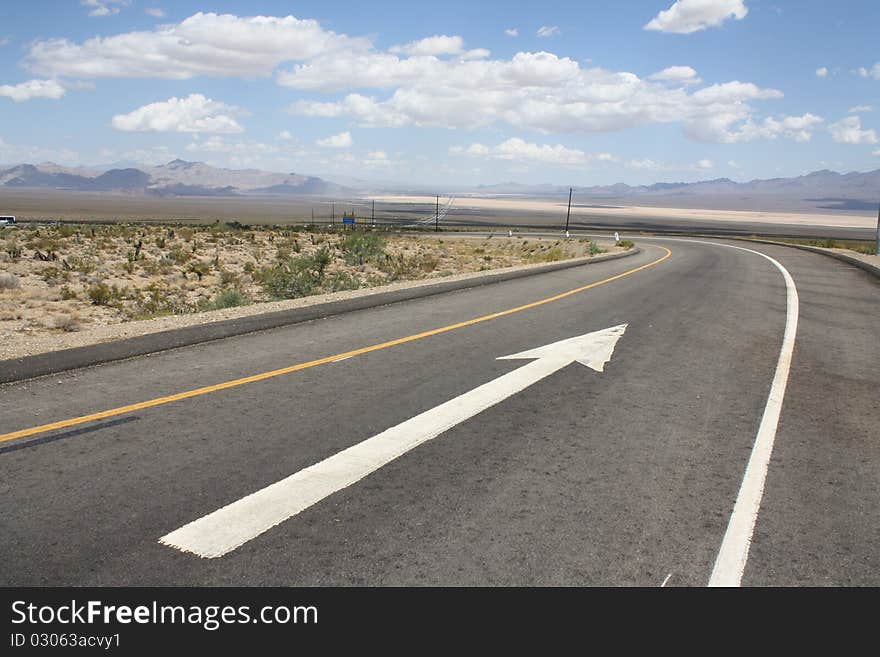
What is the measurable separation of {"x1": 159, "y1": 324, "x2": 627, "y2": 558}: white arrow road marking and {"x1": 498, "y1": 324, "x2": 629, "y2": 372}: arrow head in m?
0.66

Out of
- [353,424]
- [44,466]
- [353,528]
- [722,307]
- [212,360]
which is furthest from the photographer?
[722,307]

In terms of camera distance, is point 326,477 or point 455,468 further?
point 455,468

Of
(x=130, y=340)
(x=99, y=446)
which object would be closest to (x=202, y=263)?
(x=130, y=340)

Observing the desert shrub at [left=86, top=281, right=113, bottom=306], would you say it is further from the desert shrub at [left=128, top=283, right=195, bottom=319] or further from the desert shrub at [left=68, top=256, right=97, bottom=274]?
the desert shrub at [left=68, top=256, right=97, bottom=274]

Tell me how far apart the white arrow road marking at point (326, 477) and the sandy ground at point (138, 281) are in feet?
13.4

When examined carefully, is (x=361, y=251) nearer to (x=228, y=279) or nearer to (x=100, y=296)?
(x=228, y=279)

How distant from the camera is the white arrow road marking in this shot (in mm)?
3547

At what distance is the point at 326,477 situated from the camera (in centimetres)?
432

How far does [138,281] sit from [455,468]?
63.6ft

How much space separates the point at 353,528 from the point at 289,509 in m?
0.45

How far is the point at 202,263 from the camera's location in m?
25.9

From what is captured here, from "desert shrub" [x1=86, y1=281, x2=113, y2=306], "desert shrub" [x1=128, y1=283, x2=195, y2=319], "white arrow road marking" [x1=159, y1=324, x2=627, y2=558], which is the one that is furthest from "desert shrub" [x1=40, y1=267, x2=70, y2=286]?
"white arrow road marking" [x1=159, y1=324, x2=627, y2=558]

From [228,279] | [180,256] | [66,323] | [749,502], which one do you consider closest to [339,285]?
[228,279]
